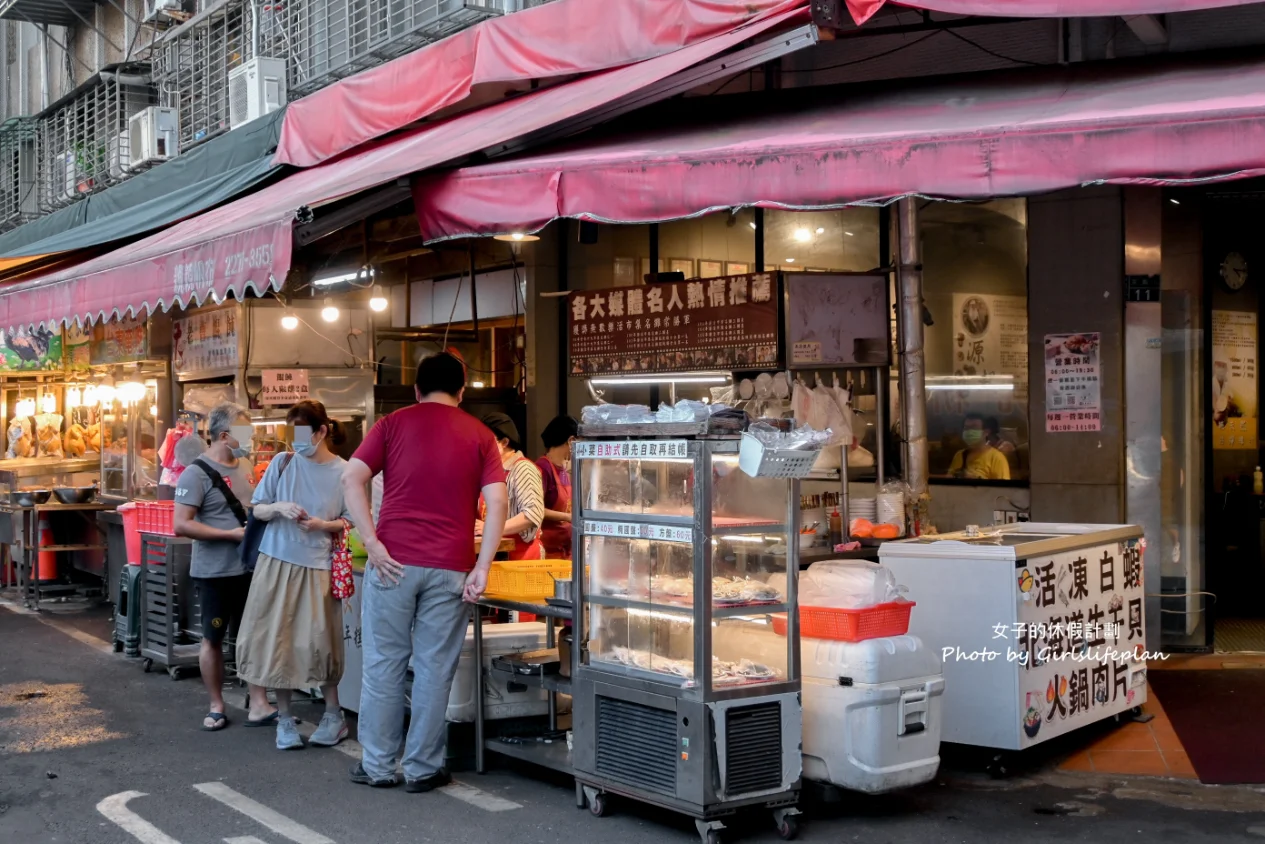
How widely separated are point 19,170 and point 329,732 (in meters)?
18.5

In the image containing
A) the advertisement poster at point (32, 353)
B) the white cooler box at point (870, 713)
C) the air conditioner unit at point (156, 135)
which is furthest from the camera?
the air conditioner unit at point (156, 135)

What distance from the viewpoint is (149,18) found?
17766mm

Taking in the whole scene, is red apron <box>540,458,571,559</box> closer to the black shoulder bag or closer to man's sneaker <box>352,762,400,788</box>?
the black shoulder bag

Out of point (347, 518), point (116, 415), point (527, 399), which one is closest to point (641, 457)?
point (347, 518)

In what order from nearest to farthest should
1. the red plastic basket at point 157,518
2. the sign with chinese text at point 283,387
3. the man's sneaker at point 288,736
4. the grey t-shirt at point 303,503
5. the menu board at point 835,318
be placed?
the man's sneaker at point 288,736, the grey t-shirt at point 303,503, the menu board at point 835,318, the red plastic basket at point 157,518, the sign with chinese text at point 283,387

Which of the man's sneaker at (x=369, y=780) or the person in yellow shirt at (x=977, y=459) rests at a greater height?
the person in yellow shirt at (x=977, y=459)

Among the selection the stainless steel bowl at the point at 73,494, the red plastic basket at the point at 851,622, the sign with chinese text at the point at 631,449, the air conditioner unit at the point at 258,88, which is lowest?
the red plastic basket at the point at 851,622

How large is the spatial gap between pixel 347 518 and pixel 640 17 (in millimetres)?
3585

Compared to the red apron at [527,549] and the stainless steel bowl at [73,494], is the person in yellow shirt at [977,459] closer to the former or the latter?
the red apron at [527,549]

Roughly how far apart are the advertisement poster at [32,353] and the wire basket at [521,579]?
10305mm

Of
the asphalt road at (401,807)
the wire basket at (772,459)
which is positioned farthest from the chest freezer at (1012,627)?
the wire basket at (772,459)

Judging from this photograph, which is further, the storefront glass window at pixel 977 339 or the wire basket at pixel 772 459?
the storefront glass window at pixel 977 339

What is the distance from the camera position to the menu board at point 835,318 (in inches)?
372

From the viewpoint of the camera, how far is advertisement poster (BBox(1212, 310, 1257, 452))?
11.1 meters
